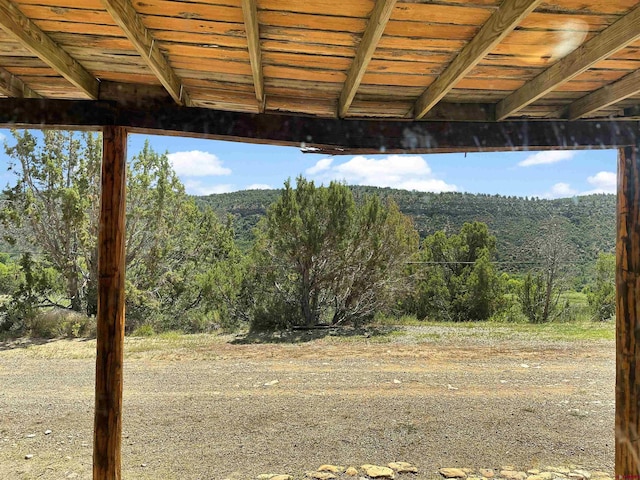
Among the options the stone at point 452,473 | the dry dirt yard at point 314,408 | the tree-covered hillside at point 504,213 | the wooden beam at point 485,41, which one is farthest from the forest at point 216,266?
the wooden beam at point 485,41

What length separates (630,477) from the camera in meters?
1.77

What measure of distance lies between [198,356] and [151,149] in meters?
4.38

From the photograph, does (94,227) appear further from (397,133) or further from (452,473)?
(397,133)

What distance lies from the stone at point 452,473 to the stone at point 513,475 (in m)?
0.22

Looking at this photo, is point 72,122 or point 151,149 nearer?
point 72,122

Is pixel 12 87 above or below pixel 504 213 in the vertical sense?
below

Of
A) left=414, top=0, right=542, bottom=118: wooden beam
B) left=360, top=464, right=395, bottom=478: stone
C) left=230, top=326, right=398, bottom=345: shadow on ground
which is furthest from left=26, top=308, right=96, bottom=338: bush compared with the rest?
left=414, top=0, right=542, bottom=118: wooden beam

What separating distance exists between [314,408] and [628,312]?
260 centimetres

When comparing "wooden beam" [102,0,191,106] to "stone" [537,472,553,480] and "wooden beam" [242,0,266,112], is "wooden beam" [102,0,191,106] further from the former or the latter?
"stone" [537,472,553,480]

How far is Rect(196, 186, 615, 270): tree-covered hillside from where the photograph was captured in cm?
1498

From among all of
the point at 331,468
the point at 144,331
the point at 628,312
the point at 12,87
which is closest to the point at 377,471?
the point at 331,468

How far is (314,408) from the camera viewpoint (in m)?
3.82

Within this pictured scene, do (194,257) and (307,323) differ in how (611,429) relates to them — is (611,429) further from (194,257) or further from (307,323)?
(194,257)

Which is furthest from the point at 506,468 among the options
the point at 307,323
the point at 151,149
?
the point at 151,149
